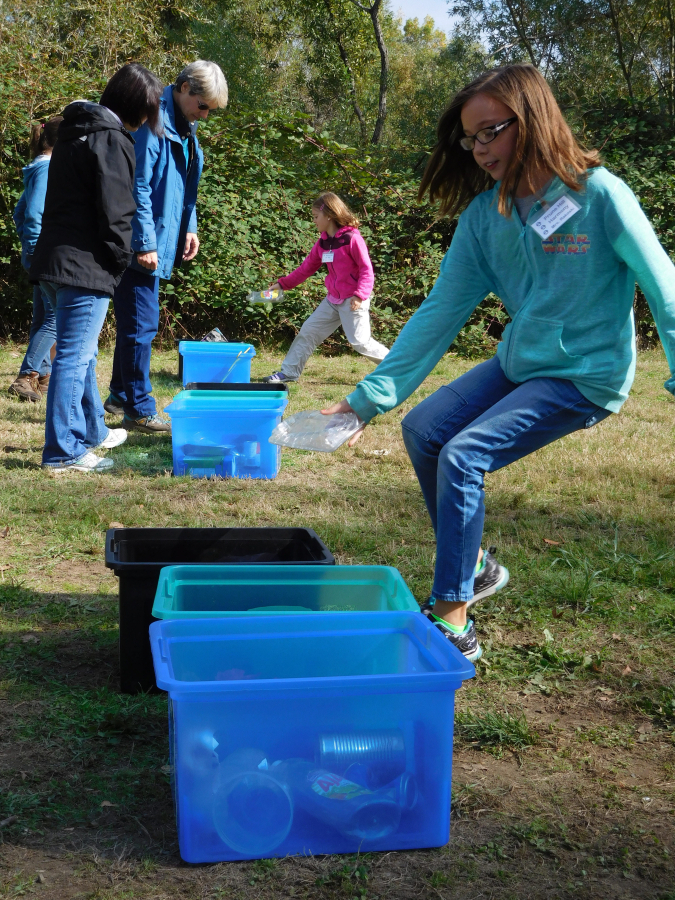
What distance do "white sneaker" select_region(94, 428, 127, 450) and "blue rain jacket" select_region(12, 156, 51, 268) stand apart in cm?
177

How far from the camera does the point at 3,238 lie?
8.96m

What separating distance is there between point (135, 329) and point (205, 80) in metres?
1.56

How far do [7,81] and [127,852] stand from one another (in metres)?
8.97

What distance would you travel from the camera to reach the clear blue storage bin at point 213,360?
651 cm

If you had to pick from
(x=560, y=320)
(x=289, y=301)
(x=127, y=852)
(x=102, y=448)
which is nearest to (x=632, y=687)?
(x=560, y=320)

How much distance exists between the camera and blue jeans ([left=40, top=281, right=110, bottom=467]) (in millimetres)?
4293

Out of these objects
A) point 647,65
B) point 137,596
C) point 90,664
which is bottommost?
point 90,664

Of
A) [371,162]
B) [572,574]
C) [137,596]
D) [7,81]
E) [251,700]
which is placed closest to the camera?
[251,700]

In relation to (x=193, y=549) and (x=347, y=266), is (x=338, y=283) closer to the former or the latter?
(x=347, y=266)

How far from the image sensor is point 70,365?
172 inches

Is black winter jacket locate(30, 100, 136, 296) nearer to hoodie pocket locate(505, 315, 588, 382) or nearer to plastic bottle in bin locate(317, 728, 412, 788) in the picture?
hoodie pocket locate(505, 315, 588, 382)

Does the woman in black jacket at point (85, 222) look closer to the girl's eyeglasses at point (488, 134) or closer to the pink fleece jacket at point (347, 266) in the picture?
the girl's eyeglasses at point (488, 134)

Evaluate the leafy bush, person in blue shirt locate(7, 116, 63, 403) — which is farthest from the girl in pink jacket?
person in blue shirt locate(7, 116, 63, 403)

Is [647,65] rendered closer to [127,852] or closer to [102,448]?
[102,448]
